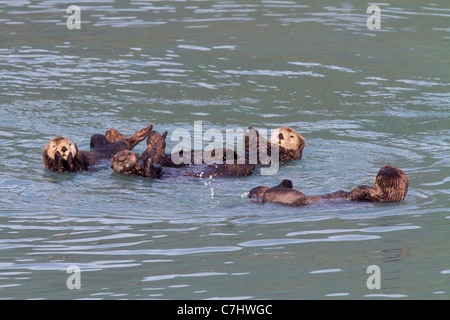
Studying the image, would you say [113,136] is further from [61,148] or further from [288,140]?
[288,140]

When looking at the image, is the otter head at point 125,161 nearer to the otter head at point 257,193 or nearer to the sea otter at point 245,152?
the sea otter at point 245,152

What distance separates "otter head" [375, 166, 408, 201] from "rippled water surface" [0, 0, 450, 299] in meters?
0.12

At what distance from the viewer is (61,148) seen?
7.91 m

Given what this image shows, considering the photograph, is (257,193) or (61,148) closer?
(257,193)

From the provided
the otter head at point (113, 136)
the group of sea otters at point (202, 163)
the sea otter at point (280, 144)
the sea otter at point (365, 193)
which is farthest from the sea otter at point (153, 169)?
the sea otter at point (365, 193)

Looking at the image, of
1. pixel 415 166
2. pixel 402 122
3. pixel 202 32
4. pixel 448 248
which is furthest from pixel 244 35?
pixel 448 248

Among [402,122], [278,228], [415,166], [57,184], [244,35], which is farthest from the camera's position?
[244,35]

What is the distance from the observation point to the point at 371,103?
11.2m

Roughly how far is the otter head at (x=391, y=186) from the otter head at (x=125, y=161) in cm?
249

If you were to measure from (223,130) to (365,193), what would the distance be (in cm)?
348

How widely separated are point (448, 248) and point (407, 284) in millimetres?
864

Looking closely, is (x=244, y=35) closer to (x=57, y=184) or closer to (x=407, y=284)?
(x=57, y=184)

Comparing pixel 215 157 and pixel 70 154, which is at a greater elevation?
pixel 70 154

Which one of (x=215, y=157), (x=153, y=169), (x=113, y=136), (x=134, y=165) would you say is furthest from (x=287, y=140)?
(x=113, y=136)
